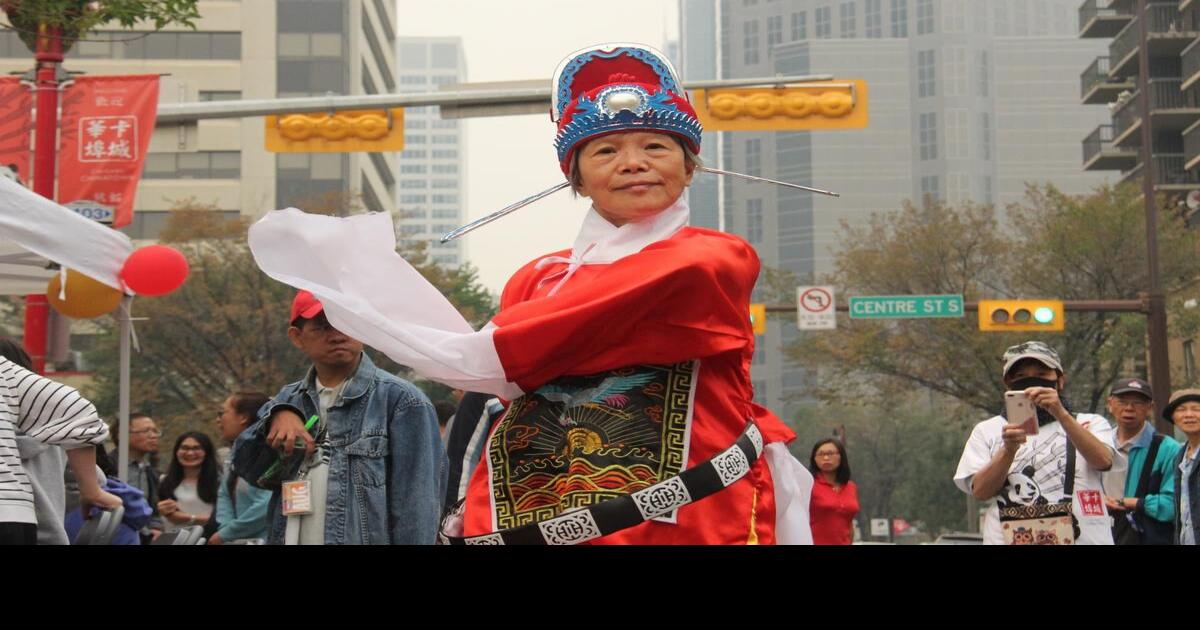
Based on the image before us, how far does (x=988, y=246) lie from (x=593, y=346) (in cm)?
3291

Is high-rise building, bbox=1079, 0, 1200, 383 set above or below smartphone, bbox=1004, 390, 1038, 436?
above

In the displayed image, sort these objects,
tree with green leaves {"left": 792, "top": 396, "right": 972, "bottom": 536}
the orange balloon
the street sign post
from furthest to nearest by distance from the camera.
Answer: tree with green leaves {"left": 792, "top": 396, "right": 972, "bottom": 536}, the street sign post, the orange balloon

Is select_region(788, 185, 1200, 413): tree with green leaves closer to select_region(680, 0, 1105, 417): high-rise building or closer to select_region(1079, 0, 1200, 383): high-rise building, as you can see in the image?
select_region(1079, 0, 1200, 383): high-rise building

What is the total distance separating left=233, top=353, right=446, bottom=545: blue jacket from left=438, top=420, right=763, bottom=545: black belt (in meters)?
1.79

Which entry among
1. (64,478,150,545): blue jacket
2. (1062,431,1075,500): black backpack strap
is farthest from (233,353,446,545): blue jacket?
(1062,431,1075,500): black backpack strap

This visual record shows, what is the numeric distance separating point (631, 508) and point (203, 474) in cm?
593

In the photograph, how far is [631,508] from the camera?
279 cm

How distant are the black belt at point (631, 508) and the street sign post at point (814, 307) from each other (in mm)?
21285

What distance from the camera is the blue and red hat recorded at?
3139 millimetres

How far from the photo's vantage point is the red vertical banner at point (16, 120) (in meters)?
11.3
